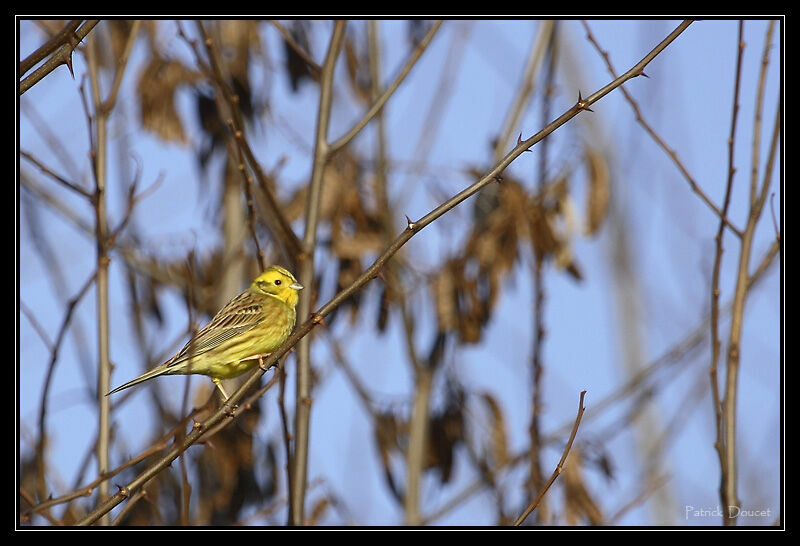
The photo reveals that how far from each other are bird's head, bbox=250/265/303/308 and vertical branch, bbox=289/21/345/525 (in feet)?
0.33

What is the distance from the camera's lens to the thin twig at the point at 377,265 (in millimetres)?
2537

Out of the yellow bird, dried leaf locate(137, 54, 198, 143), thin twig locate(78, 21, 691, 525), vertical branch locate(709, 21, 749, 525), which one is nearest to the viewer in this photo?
thin twig locate(78, 21, 691, 525)

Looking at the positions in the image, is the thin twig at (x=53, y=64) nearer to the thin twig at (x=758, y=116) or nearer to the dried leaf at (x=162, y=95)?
the thin twig at (x=758, y=116)

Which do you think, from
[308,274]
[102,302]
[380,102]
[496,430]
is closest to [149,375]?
[102,302]

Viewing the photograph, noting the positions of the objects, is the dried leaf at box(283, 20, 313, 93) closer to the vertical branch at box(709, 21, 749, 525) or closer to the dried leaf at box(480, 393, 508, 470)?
the dried leaf at box(480, 393, 508, 470)

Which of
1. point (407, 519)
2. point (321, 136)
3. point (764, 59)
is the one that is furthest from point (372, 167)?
point (764, 59)

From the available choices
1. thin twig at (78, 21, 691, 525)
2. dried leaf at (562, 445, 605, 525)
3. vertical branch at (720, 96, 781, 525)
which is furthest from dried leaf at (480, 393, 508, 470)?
thin twig at (78, 21, 691, 525)

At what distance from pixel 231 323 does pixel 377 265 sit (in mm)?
1610

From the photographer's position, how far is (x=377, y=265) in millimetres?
2570

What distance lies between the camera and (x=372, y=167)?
20.3 feet

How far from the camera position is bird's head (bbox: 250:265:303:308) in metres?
3.70
